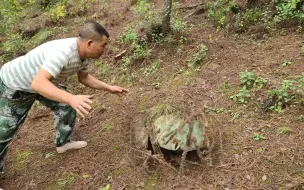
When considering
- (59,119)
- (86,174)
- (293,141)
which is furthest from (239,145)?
(59,119)

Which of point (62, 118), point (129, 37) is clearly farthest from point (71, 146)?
point (129, 37)

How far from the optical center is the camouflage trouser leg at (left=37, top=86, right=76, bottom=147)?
12.0 feet

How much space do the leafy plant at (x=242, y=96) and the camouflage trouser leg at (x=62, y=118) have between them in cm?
229

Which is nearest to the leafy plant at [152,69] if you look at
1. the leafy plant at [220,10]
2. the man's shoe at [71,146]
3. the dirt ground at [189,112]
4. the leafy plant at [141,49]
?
the dirt ground at [189,112]

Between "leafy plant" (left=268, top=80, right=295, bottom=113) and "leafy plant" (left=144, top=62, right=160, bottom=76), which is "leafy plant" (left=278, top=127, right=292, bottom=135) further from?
"leafy plant" (left=144, top=62, right=160, bottom=76)

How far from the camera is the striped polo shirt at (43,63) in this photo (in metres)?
2.89

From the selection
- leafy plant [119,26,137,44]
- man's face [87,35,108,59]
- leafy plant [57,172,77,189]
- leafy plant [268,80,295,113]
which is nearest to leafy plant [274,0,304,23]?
leafy plant [268,80,295,113]

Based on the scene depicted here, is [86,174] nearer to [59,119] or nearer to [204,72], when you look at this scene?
[59,119]

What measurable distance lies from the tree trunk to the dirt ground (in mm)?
459

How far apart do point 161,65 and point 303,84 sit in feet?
8.75

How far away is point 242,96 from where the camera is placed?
4180 mm

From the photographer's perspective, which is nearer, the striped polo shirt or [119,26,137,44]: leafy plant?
the striped polo shirt

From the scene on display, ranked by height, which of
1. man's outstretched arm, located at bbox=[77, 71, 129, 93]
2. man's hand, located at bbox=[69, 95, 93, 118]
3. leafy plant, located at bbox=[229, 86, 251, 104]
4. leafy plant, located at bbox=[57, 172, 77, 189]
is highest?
man's hand, located at bbox=[69, 95, 93, 118]

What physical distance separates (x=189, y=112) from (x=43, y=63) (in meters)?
1.81
